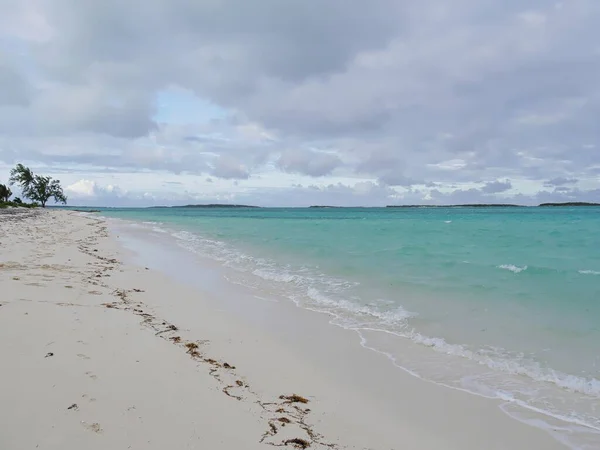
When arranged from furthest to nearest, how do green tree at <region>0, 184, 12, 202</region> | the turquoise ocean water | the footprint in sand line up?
green tree at <region>0, 184, 12, 202</region>
the turquoise ocean water
the footprint in sand

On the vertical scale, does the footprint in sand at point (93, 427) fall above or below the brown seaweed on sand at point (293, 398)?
above

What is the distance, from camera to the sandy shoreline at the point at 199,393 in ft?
11.2

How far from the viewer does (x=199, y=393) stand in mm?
4238

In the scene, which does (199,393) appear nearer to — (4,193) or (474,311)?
(474,311)

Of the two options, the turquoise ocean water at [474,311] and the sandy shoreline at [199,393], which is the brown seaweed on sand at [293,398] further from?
the turquoise ocean water at [474,311]

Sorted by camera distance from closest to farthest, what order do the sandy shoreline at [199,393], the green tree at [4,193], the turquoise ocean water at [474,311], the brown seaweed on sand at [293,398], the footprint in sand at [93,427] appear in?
the footprint in sand at [93,427], the sandy shoreline at [199,393], the brown seaweed on sand at [293,398], the turquoise ocean water at [474,311], the green tree at [4,193]

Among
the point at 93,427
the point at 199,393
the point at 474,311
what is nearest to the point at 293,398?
the point at 199,393

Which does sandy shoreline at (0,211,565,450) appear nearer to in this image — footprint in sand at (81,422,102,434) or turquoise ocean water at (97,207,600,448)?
footprint in sand at (81,422,102,434)

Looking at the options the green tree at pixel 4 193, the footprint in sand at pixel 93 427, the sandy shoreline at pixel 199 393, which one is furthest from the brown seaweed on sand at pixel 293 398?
the green tree at pixel 4 193

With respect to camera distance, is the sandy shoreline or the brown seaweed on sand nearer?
the sandy shoreline

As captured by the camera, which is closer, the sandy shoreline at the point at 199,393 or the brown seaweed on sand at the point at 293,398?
the sandy shoreline at the point at 199,393

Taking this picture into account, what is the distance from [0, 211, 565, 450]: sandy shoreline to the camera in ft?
11.2

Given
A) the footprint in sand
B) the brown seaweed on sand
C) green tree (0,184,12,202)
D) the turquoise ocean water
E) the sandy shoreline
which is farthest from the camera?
green tree (0,184,12,202)

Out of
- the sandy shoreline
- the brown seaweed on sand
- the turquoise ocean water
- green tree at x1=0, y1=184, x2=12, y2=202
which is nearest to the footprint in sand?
the sandy shoreline
